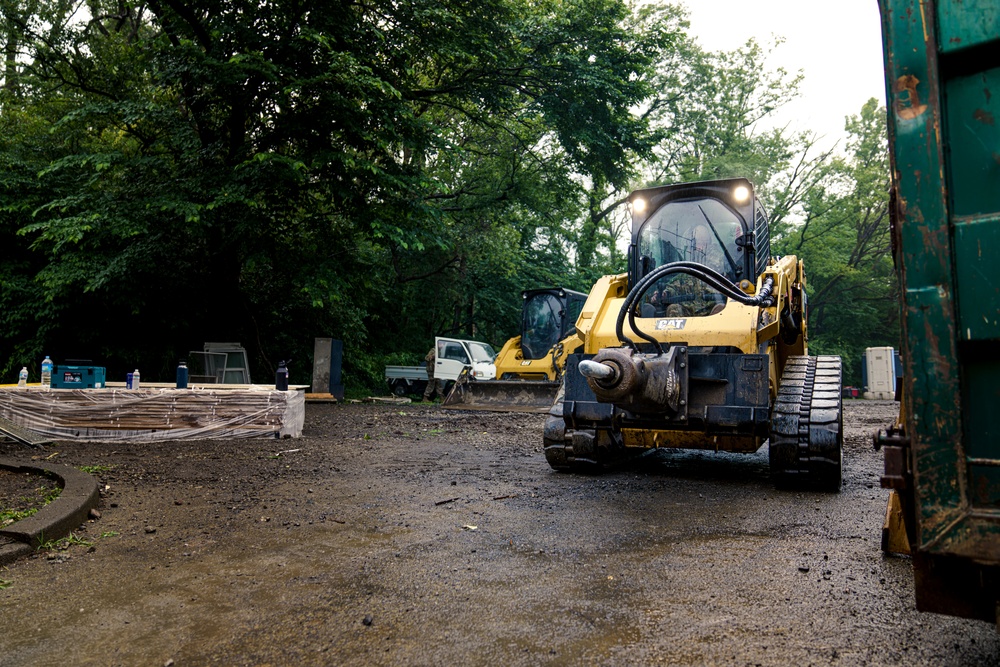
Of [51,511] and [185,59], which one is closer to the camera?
[51,511]

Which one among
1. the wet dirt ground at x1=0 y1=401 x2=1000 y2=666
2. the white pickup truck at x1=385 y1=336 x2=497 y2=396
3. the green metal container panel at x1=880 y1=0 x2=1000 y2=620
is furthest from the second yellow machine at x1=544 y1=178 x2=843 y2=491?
the white pickup truck at x1=385 y1=336 x2=497 y2=396

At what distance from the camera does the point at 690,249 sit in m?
7.03

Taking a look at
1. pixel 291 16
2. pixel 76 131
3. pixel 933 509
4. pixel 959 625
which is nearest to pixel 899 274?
pixel 933 509

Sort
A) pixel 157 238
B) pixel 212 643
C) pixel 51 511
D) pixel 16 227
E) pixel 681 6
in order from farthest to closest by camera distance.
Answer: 1. pixel 681 6
2. pixel 16 227
3. pixel 157 238
4. pixel 51 511
5. pixel 212 643

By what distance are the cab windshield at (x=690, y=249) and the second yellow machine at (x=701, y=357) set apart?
11 mm

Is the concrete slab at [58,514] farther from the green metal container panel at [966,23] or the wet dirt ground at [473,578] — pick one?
the green metal container panel at [966,23]

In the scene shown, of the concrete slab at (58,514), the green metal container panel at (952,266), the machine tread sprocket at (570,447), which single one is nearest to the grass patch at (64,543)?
the concrete slab at (58,514)

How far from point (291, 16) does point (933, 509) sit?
13457 millimetres

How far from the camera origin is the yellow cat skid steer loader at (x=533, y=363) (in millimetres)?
14625

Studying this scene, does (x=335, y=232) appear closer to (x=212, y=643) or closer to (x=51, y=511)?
(x=51, y=511)

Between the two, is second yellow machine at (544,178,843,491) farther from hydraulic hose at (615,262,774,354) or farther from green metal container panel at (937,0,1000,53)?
green metal container panel at (937,0,1000,53)

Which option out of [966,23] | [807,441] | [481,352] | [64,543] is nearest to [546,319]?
[481,352]

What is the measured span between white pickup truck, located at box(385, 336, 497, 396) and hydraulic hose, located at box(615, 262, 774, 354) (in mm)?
15428

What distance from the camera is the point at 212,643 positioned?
2592 millimetres
